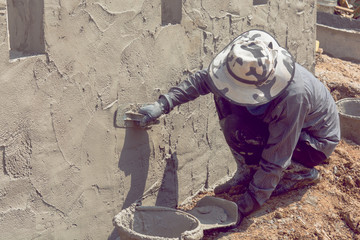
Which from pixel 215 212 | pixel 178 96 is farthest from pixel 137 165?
pixel 215 212

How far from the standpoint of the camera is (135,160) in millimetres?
3262

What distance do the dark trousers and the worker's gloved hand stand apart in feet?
1.81

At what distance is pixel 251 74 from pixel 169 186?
98 cm

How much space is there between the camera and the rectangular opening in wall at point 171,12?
341 cm

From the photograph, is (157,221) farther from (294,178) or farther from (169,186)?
(294,178)

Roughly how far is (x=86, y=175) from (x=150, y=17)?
3.13 feet

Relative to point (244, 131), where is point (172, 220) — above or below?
below

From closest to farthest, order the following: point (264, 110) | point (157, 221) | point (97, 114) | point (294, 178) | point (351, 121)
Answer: point (97, 114) → point (157, 221) → point (264, 110) → point (294, 178) → point (351, 121)

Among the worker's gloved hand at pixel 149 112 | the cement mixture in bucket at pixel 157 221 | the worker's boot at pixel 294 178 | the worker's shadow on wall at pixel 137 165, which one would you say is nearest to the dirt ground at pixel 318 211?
the worker's boot at pixel 294 178

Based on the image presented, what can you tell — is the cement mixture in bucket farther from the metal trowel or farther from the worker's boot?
the worker's boot

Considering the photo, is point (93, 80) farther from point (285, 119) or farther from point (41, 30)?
point (285, 119)

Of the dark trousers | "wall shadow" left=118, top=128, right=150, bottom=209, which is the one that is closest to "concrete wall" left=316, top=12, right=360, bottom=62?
the dark trousers

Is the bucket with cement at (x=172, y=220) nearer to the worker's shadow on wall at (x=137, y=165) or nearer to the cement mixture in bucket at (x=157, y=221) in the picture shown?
the cement mixture in bucket at (x=157, y=221)

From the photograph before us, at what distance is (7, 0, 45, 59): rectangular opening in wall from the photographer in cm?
252
